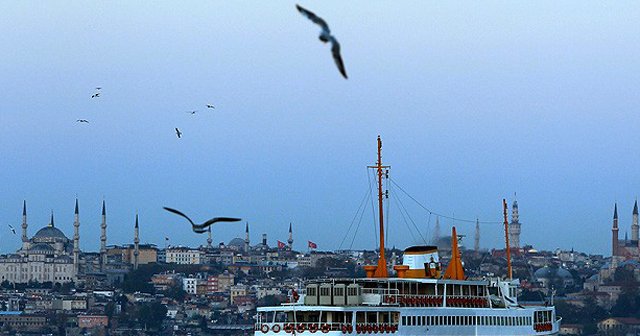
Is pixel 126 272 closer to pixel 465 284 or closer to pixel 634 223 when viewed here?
pixel 634 223

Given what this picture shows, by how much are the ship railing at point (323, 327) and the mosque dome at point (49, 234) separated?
5263 inches

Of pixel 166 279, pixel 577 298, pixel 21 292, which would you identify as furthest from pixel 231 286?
pixel 577 298

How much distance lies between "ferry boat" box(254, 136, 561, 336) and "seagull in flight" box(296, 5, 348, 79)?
12.8 metres

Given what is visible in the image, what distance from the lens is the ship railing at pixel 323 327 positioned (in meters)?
32.4

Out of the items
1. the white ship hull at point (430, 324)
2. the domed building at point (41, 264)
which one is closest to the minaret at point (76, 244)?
the domed building at point (41, 264)

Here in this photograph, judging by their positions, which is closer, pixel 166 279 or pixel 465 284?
pixel 465 284

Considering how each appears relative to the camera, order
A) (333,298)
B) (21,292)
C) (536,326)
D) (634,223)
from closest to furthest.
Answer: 1. (333,298)
2. (536,326)
3. (21,292)
4. (634,223)

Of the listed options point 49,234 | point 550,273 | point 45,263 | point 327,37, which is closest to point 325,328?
point 327,37

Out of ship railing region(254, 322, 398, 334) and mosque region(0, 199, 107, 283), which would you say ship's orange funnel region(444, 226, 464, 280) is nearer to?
ship railing region(254, 322, 398, 334)

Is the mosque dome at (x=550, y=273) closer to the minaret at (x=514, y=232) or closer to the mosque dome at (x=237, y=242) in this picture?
the minaret at (x=514, y=232)

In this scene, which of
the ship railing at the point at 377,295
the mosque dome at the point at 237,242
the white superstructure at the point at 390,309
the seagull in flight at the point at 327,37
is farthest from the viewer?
the mosque dome at the point at 237,242

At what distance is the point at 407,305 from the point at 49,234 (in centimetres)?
13522

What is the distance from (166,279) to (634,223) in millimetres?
43259

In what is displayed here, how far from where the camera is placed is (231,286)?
147m
